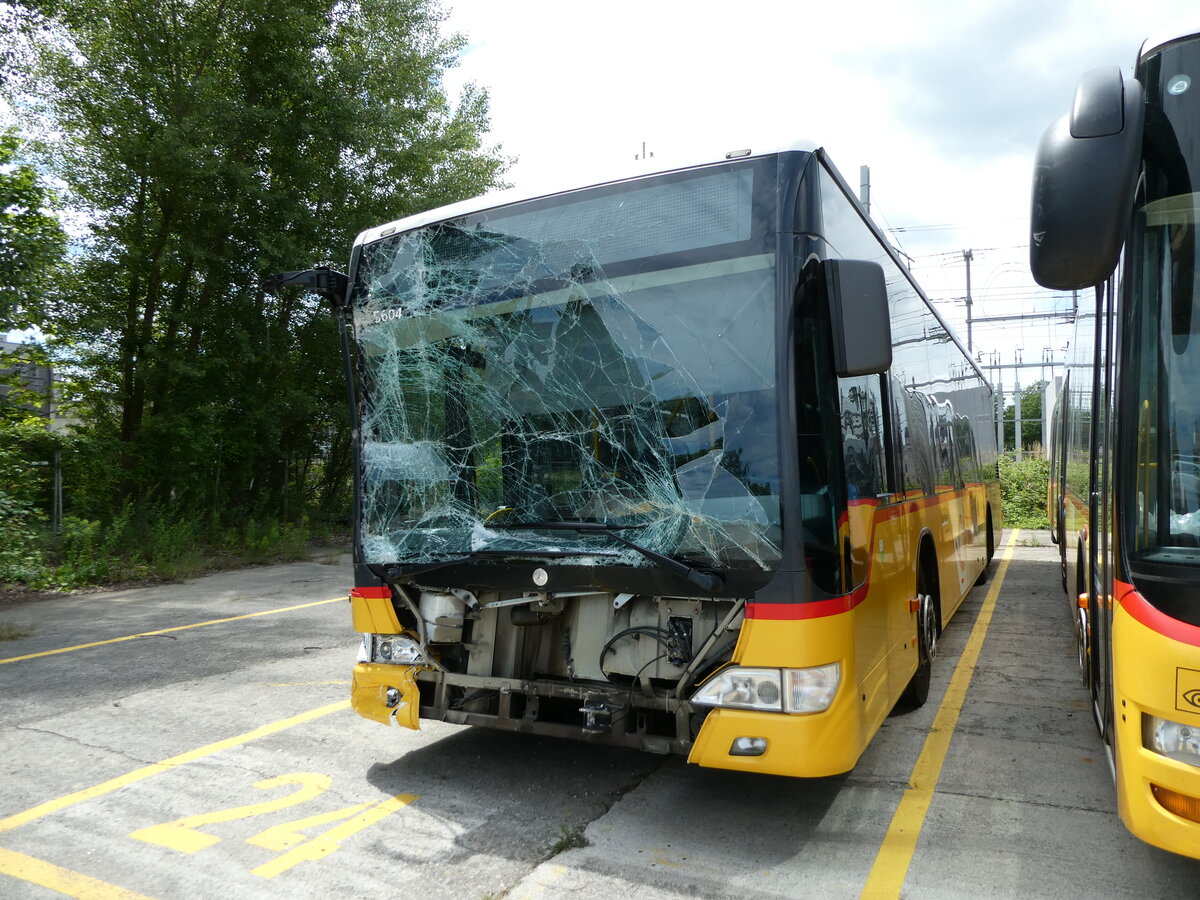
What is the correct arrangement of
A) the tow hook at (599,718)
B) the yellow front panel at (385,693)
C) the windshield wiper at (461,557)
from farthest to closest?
the yellow front panel at (385,693)
the windshield wiper at (461,557)
the tow hook at (599,718)

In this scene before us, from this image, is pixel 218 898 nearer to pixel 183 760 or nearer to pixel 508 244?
pixel 183 760

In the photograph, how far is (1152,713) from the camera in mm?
2854

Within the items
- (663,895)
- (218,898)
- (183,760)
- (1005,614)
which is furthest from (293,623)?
(1005,614)

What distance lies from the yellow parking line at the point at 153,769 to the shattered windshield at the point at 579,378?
1.75m

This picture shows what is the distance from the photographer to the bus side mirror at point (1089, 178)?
108 inches

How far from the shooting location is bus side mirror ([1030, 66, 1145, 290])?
2748 mm

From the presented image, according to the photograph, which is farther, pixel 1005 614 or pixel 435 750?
pixel 1005 614

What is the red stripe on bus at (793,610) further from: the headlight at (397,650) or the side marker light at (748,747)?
the headlight at (397,650)

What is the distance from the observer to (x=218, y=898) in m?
3.34

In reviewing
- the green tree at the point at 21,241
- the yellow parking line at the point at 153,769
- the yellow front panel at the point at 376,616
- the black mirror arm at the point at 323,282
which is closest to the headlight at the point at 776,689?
the yellow front panel at the point at 376,616

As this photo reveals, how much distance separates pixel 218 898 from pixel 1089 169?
406 centimetres

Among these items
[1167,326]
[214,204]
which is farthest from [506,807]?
[214,204]

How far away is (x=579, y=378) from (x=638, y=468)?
1.79 feet

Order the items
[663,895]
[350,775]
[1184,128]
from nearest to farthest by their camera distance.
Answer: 1. [1184,128]
2. [663,895]
3. [350,775]
